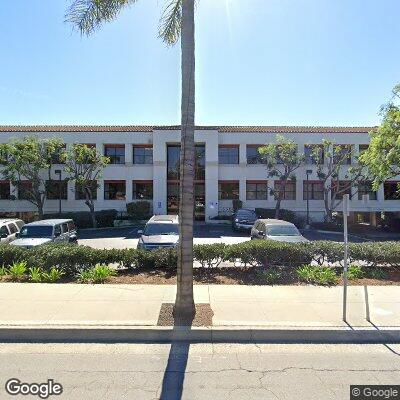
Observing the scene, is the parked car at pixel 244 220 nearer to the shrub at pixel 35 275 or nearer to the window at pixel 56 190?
the window at pixel 56 190

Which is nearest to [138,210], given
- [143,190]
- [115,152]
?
[143,190]

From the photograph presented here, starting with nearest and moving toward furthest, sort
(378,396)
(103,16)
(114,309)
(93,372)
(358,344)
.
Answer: (378,396)
(93,372)
(358,344)
(114,309)
(103,16)

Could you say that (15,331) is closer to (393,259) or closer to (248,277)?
(248,277)

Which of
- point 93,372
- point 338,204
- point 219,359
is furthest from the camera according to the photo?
point 338,204

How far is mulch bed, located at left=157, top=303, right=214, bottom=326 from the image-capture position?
5.73 metres

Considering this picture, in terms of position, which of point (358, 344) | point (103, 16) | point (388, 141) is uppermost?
point (103, 16)

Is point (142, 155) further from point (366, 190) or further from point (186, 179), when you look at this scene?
point (186, 179)

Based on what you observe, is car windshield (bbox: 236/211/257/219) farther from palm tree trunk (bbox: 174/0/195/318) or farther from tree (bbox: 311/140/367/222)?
palm tree trunk (bbox: 174/0/195/318)

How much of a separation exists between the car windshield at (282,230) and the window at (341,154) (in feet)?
55.4

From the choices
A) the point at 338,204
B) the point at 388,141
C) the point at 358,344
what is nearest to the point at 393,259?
the point at 358,344

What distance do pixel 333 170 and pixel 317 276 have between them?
21.7m

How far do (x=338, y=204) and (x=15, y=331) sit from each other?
28.8m

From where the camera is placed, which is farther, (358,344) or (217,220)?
(217,220)

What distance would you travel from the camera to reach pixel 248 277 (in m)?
9.23
